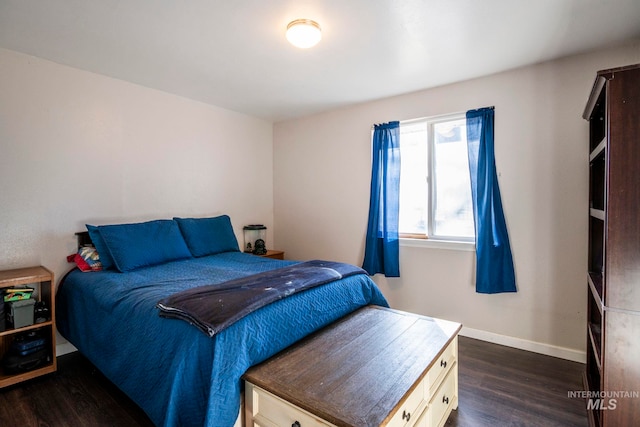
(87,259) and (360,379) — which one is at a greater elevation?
(87,259)

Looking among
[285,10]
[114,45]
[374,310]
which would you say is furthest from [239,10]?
[374,310]

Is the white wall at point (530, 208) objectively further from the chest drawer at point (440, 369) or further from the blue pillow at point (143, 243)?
the blue pillow at point (143, 243)

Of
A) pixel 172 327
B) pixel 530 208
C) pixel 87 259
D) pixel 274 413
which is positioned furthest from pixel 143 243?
pixel 530 208

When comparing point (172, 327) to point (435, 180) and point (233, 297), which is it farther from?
point (435, 180)

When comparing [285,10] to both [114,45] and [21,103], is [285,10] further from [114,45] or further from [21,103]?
[21,103]

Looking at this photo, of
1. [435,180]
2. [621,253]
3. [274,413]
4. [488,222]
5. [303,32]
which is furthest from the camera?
[435,180]

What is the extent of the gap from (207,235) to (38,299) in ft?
4.50

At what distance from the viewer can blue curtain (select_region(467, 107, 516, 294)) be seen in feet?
8.73

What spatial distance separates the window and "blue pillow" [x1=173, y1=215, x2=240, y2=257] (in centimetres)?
189

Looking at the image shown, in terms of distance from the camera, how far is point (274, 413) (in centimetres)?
130

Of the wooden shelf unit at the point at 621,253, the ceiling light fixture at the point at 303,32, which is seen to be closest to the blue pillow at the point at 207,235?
the ceiling light fixture at the point at 303,32

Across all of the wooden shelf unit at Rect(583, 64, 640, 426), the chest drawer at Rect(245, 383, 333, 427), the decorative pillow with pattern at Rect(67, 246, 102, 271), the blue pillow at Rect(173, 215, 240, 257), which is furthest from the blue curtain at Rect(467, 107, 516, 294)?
the decorative pillow with pattern at Rect(67, 246, 102, 271)

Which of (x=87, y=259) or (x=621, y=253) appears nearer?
(x=621, y=253)

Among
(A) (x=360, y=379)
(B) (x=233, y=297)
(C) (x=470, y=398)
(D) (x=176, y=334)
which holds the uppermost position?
(B) (x=233, y=297)
